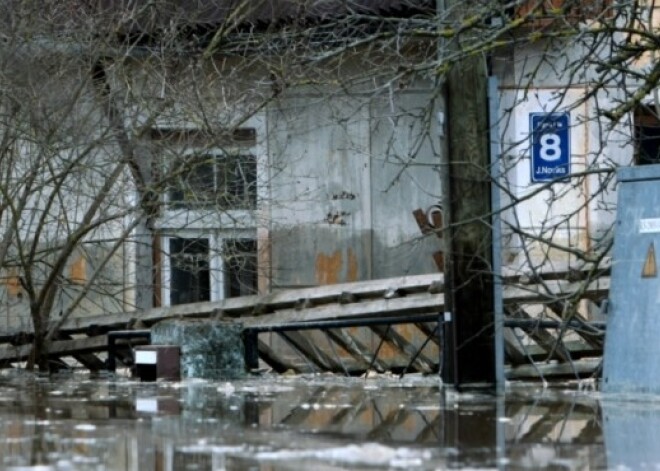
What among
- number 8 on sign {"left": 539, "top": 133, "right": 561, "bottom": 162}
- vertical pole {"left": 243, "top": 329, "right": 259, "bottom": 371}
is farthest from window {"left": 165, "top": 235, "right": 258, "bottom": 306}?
number 8 on sign {"left": 539, "top": 133, "right": 561, "bottom": 162}

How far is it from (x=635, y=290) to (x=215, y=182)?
9009 millimetres

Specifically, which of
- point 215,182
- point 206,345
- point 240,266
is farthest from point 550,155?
point 206,345

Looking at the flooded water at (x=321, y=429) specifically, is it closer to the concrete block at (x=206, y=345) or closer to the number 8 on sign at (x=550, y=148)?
the concrete block at (x=206, y=345)

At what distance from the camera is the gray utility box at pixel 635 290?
11.6 m

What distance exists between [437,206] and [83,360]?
550cm

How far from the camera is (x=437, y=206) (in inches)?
883

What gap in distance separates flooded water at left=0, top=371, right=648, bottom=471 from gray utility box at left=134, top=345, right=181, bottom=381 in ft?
3.46

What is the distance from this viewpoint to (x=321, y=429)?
33.5 ft

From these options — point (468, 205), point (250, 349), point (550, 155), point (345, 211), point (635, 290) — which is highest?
point (550, 155)

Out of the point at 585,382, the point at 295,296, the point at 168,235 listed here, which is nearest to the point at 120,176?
the point at 168,235

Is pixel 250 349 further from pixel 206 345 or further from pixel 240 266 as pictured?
pixel 240 266

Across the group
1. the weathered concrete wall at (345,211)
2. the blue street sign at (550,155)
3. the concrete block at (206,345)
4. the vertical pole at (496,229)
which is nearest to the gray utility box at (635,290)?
the vertical pole at (496,229)

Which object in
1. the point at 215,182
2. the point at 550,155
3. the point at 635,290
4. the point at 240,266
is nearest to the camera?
the point at 635,290

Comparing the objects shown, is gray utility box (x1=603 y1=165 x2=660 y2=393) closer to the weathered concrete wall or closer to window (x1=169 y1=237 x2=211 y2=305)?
window (x1=169 y1=237 x2=211 y2=305)
